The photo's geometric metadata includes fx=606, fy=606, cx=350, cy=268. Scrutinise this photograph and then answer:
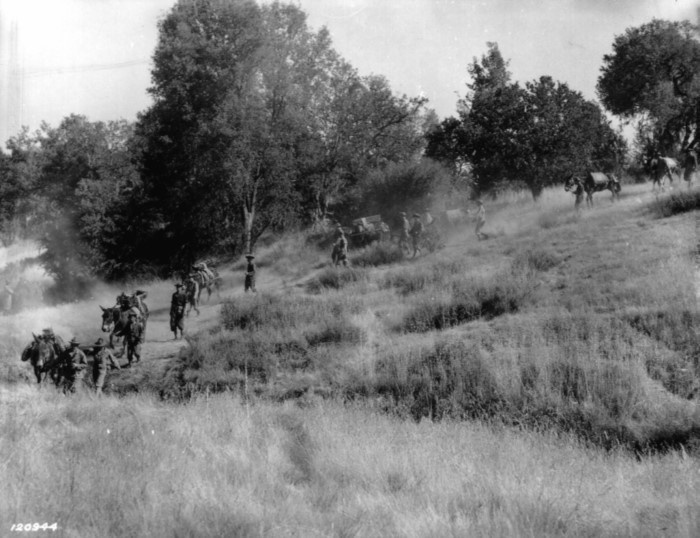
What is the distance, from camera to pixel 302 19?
31.3 metres

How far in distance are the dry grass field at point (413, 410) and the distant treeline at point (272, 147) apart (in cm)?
872

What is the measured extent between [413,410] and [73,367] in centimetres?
734

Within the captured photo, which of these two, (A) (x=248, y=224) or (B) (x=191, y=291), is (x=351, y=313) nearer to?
(B) (x=191, y=291)

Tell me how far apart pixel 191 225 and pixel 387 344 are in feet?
67.6

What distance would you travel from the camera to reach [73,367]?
1283 cm

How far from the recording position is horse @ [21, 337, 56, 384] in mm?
14242

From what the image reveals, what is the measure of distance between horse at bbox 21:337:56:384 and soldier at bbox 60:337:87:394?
1519mm

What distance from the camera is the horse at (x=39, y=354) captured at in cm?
1424

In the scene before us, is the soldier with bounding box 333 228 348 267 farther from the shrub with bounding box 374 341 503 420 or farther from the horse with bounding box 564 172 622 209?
the shrub with bounding box 374 341 503 420

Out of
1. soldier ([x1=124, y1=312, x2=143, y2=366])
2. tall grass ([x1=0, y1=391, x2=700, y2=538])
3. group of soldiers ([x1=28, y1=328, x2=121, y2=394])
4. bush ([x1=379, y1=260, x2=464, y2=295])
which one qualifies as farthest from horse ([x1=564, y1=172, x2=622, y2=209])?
tall grass ([x1=0, y1=391, x2=700, y2=538])

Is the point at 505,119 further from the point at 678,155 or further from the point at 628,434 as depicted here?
the point at 628,434

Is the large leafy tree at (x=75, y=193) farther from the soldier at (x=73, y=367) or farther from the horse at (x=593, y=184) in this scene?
the horse at (x=593, y=184)

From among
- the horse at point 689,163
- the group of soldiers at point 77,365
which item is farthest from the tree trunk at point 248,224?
the horse at point 689,163

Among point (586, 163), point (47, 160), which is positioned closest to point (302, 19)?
point (586, 163)
